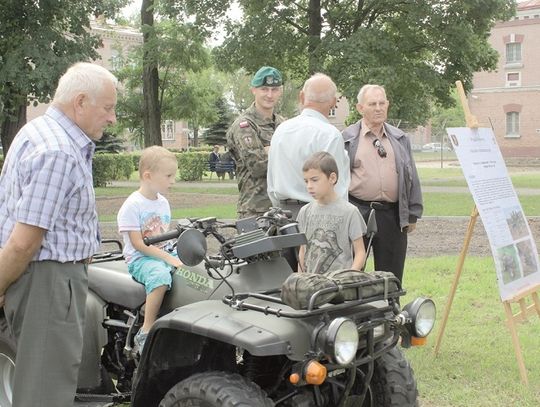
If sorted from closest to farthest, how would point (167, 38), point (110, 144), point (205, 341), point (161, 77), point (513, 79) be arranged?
point (205, 341)
point (167, 38)
point (161, 77)
point (110, 144)
point (513, 79)

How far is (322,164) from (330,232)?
16.2 inches

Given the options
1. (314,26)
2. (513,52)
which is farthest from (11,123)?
(513,52)

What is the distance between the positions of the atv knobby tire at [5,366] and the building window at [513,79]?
49.0 meters

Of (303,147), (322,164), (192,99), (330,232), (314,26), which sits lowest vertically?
(330,232)

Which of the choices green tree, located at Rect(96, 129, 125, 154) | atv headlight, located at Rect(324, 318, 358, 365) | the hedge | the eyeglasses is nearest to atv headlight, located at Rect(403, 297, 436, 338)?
atv headlight, located at Rect(324, 318, 358, 365)

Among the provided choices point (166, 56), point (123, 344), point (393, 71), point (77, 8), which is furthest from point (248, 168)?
point (166, 56)

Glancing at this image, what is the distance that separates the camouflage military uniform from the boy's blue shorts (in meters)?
1.46

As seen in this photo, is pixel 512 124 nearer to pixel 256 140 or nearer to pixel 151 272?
pixel 256 140

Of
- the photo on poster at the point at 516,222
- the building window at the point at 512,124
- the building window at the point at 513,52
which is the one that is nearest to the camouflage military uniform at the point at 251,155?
the photo on poster at the point at 516,222

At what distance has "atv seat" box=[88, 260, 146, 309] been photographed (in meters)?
4.00

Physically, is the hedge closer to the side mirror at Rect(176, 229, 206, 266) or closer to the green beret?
the green beret

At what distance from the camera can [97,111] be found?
3154 mm

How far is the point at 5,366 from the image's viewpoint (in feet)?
13.4

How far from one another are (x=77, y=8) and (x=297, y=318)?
639 inches
